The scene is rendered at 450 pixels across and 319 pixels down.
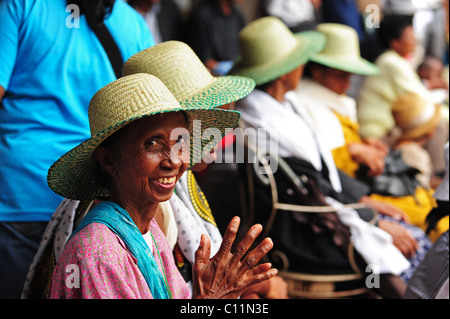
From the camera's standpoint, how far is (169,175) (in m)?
1.82

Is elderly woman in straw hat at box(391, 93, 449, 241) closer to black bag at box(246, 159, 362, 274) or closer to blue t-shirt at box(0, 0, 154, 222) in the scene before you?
black bag at box(246, 159, 362, 274)

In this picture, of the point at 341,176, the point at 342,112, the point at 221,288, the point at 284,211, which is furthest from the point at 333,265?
the point at 221,288

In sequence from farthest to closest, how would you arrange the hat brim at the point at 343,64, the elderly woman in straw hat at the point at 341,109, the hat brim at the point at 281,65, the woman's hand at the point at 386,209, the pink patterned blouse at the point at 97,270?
the hat brim at the point at 343,64
the elderly woman in straw hat at the point at 341,109
the woman's hand at the point at 386,209
the hat brim at the point at 281,65
the pink patterned blouse at the point at 97,270

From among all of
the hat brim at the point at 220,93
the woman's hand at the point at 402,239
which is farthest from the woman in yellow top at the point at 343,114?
the hat brim at the point at 220,93

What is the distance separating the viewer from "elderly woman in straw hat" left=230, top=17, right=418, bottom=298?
3320 millimetres

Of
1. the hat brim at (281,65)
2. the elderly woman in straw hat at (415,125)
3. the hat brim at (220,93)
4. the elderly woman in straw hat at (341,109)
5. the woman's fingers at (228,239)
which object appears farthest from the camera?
the elderly woman in straw hat at (415,125)

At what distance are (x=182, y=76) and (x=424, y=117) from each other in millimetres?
3331

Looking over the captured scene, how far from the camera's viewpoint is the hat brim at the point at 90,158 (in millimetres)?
1771

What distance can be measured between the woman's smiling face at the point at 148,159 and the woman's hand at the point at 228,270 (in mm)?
229

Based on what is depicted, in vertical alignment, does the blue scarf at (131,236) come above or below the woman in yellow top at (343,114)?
above

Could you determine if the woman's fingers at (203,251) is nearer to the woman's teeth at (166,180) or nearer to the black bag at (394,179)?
the woman's teeth at (166,180)

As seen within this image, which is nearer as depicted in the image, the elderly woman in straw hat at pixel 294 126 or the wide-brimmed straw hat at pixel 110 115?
the wide-brimmed straw hat at pixel 110 115

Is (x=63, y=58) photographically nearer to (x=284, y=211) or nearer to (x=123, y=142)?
(x=123, y=142)

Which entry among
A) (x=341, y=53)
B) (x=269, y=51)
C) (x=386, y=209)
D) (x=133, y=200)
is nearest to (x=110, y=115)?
(x=133, y=200)
